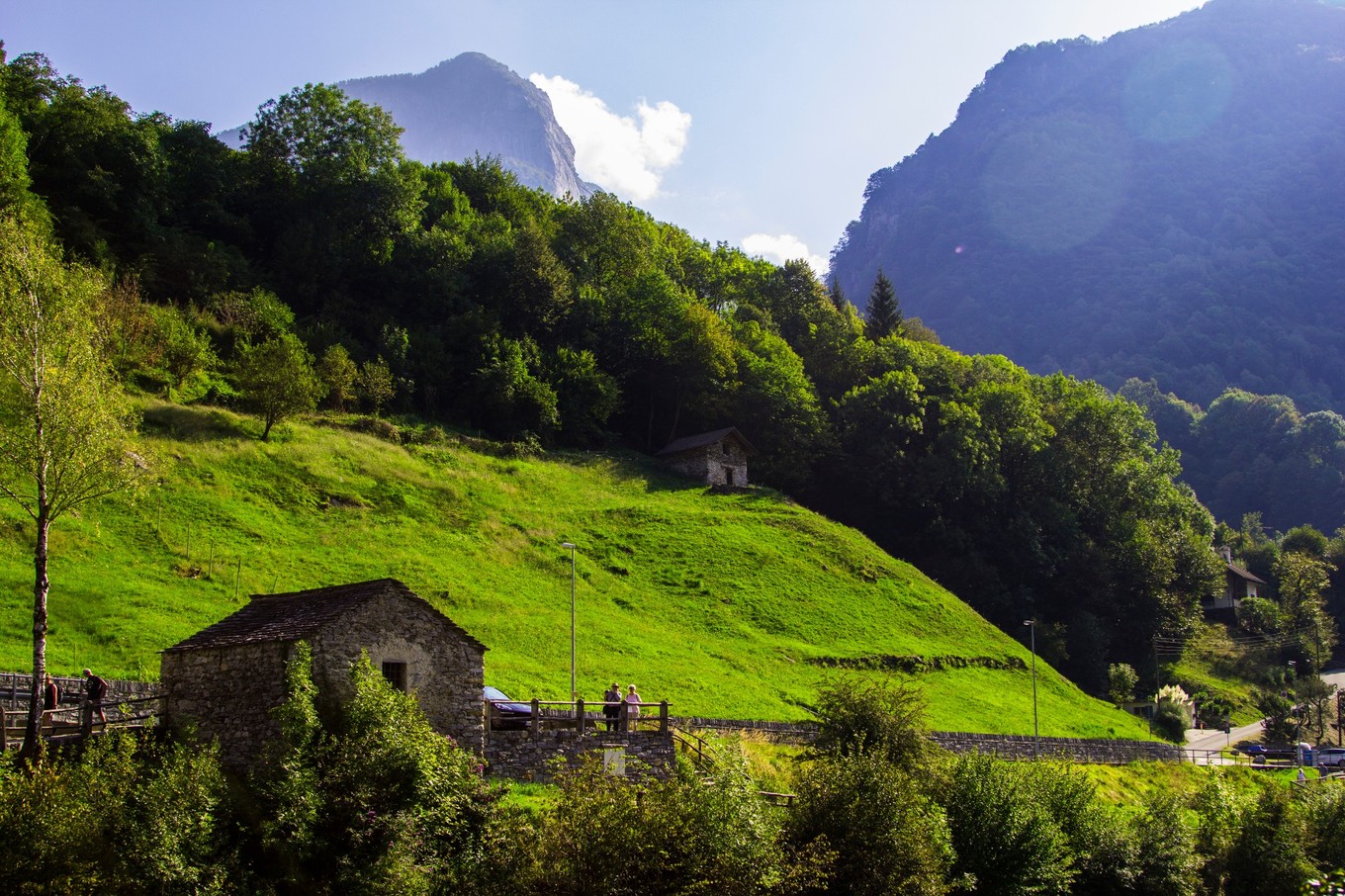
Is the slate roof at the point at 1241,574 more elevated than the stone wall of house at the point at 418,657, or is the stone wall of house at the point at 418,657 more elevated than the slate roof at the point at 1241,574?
the slate roof at the point at 1241,574

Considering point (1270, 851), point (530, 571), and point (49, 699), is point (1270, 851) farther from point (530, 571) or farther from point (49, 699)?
point (49, 699)

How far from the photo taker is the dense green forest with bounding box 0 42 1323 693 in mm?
75500

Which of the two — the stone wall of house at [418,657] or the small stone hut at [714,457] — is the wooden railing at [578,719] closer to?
the stone wall of house at [418,657]

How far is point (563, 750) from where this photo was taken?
1202 inches

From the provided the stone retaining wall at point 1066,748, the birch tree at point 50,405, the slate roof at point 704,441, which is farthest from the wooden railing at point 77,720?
the slate roof at point 704,441

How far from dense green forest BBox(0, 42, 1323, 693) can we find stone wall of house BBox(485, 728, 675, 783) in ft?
146

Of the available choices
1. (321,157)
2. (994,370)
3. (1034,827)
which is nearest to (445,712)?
(1034,827)

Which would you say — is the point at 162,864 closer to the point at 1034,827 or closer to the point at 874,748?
the point at 874,748

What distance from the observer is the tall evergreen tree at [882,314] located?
11381 cm

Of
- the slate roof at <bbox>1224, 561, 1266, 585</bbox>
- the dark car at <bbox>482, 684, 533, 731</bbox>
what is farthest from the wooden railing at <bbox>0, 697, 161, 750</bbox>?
the slate roof at <bbox>1224, 561, 1266, 585</bbox>

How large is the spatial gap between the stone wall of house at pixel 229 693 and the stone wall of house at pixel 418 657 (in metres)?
1.10

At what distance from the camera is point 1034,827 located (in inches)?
1304

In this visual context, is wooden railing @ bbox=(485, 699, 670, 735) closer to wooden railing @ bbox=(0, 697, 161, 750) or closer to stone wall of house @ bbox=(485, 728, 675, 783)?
stone wall of house @ bbox=(485, 728, 675, 783)

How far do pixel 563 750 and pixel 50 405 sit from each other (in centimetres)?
1552
